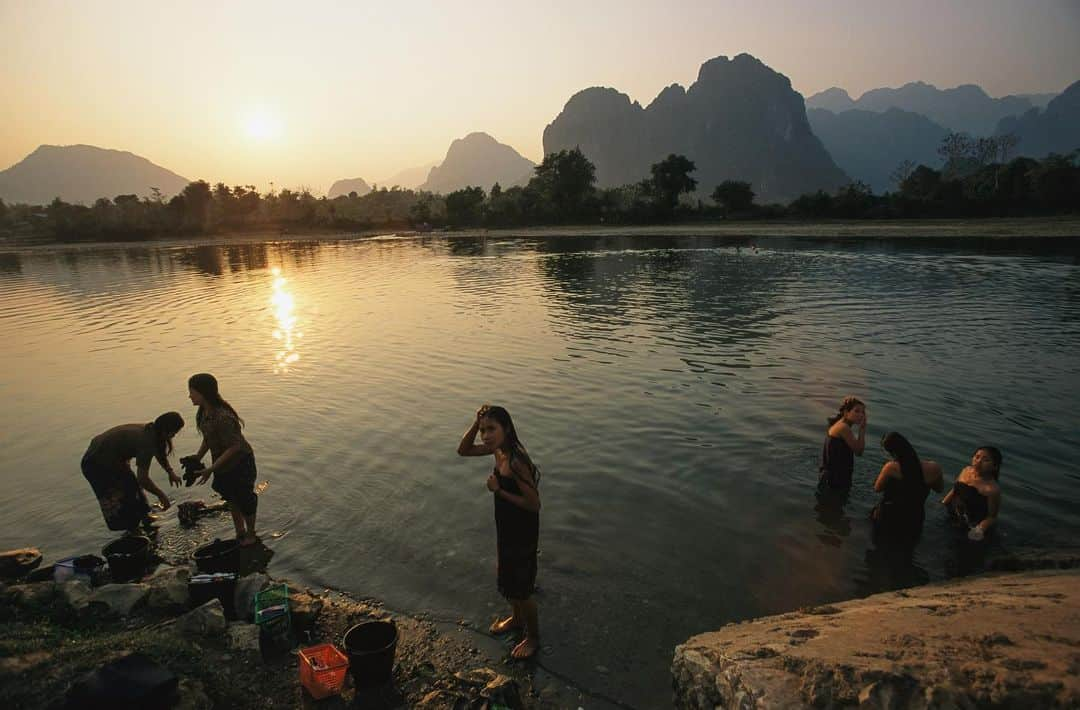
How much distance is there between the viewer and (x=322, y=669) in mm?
4996

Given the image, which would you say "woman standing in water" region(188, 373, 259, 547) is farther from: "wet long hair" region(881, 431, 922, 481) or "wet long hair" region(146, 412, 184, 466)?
"wet long hair" region(881, 431, 922, 481)

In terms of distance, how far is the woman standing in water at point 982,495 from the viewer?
7.33 m

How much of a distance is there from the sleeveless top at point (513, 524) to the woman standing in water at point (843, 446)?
532 cm

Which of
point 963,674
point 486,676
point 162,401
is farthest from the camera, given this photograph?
point 162,401

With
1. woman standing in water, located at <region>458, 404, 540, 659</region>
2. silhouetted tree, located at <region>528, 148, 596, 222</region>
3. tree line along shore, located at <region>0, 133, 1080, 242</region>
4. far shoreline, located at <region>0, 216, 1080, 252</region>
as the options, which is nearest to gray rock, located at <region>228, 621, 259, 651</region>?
woman standing in water, located at <region>458, 404, 540, 659</region>

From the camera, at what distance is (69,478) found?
1005 cm

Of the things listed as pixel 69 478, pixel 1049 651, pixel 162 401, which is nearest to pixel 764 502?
pixel 1049 651

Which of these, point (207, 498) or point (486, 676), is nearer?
point (486, 676)

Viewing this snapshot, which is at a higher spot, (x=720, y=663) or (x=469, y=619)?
(x=720, y=663)

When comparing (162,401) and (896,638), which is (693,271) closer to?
(162,401)

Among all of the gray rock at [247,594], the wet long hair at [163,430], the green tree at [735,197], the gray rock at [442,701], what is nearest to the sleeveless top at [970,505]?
the gray rock at [442,701]

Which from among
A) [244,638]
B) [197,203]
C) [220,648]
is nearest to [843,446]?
[244,638]

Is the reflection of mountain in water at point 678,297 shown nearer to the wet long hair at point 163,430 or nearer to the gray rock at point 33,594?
the wet long hair at point 163,430

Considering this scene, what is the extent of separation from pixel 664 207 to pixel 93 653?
3982 inches
